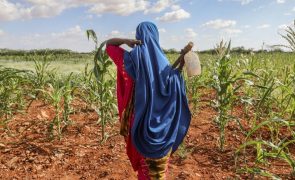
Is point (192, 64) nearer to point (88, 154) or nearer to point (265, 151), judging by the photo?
point (265, 151)

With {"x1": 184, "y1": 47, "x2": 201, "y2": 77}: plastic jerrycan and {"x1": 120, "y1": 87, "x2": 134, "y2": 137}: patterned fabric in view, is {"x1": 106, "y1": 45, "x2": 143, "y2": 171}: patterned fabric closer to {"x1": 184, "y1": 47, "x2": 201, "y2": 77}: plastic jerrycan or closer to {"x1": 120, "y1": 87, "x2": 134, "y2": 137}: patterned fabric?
{"x1": 120, "y1": 87, "x2": 134, "y2": 137}: patterned fabric

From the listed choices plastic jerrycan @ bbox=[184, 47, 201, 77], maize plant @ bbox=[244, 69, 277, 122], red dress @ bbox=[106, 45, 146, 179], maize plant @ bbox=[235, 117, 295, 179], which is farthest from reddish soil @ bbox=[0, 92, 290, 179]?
plastic jerrycan @ bbox=[184, 47, 201, 77]

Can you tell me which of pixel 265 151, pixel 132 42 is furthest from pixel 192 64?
pixel 265 151

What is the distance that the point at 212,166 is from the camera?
150 inches

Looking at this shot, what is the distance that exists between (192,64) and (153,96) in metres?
0.35

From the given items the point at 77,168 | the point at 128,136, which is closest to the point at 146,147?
the point at 128,136

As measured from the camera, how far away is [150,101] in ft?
8.78

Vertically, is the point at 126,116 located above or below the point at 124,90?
below

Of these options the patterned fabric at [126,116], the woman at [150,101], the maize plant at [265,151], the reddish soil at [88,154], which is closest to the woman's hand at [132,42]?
the woman at [150,101]

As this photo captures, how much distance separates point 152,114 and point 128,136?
1.00 feet

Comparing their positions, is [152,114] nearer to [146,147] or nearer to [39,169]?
[146,147]

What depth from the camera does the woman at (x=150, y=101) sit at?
268 centimetres

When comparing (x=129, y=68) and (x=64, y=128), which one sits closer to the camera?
(x=129, y=68)

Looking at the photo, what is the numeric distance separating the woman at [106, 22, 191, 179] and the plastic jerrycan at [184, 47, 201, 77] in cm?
9
